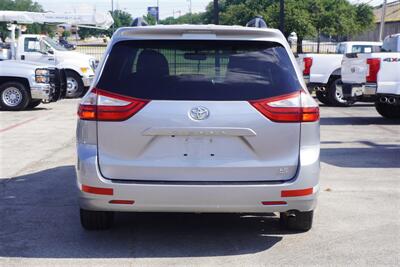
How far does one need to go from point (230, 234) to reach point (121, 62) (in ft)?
6.30

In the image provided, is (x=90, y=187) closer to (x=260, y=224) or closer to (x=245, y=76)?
(x=245, y=76)

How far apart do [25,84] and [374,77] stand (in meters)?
9.15

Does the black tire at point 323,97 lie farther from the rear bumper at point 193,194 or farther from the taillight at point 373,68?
the rear bumper at point 193,194

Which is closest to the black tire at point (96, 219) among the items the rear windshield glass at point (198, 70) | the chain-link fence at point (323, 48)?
the rear windshield glass at point (198, 70)

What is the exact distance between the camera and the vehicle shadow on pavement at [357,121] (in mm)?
15125

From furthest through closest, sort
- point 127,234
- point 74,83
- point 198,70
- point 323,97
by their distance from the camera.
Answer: point 74,83 < point 323,97 < point 127,234 < point 198,70

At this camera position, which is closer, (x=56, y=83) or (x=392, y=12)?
(x=56, y=83)

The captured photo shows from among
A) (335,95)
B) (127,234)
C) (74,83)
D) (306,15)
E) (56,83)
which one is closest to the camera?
(127,234)

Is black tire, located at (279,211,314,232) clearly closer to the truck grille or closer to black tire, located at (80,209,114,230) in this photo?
black tire, located at (80,209,114,230)

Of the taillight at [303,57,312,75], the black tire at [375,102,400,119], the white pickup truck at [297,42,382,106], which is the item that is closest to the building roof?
the white pickup truck at [297,42,382,106]

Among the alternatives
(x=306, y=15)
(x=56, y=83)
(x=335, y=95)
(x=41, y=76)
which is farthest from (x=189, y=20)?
(x=41, y=76)

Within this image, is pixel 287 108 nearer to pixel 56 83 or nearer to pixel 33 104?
pixel 56 83

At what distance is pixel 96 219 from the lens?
590 centimetres

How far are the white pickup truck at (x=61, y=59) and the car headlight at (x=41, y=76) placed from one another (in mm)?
5009
